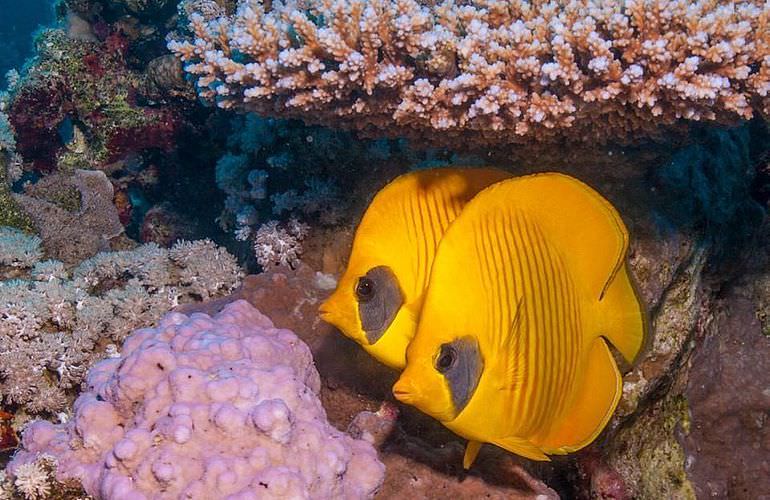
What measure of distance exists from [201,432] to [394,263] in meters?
0.78

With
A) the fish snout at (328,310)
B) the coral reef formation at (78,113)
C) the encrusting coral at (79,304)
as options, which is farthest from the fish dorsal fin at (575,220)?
the coral reef formation at (78,113)

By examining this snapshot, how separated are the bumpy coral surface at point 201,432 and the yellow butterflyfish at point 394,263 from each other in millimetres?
350

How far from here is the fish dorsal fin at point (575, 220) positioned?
66.6 inches

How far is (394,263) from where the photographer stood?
1.84 metres

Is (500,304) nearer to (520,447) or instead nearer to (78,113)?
(520,447)

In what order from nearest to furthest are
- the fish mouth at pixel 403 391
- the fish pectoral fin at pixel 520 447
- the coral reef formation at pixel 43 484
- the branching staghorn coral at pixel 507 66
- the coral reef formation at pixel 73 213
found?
the fish mouth at pixel 403 391 < the fish pectoral fin at pixel 520 447 < the coral reef formation at pixel 43 484 < the branching staghorn coral at pixel 507 66 < the coral reef formation at pixel 73 213

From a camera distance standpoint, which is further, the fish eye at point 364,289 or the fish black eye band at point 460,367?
the fish eye at point 364,289

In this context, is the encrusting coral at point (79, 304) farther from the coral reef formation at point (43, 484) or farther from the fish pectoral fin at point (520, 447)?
the fish pectoral fin at point (520, 447)

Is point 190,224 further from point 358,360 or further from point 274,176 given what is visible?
point 358,360

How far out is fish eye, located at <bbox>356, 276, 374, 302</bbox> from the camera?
179cm

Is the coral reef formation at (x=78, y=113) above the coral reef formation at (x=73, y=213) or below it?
above

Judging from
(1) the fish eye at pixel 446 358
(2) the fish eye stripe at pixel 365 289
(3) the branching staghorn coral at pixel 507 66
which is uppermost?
(3) the branching staghorn coral at pixel 507 66

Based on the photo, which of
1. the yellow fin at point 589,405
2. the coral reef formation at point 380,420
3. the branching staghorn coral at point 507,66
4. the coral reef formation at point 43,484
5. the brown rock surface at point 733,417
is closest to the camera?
the yellow fin at point 589,405

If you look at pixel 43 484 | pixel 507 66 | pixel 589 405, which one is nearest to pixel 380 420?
pixel 589 405
